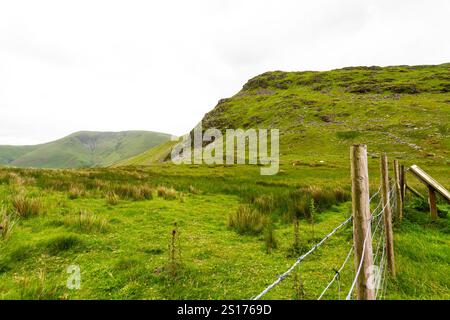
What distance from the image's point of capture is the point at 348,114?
68.8 metres

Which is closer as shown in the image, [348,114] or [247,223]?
[247,223]

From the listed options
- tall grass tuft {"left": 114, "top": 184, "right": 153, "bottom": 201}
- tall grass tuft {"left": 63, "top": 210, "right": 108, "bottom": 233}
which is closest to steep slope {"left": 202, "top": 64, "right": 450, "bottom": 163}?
tall grass tuft {"left": 114, "top": 184, "right": 153, "bottom": 201}

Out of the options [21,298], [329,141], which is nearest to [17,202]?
[21,298]

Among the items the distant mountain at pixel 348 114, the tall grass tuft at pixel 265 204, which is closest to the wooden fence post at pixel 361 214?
the tall grass tuft at pixel 265 204

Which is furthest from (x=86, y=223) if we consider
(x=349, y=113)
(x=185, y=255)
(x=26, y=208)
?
(x=349, y=113)

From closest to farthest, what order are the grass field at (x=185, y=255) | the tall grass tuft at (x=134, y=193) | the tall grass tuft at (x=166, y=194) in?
the grass field at (x=185, y=255), the tall grass tuft at (x=134, y=193), the tall grass tuft at (x=166, y=194)

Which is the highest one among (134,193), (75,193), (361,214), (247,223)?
(361,214)

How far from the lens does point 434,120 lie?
54.0 metres

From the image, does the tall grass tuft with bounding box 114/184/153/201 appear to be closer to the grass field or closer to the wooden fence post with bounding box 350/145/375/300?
the grass field

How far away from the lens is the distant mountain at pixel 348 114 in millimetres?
46562

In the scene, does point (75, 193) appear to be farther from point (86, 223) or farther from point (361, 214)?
point (361, 214)

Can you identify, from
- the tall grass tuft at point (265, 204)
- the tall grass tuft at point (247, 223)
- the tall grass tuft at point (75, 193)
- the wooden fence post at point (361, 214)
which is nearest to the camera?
the wooden fence post at point (361, 214)

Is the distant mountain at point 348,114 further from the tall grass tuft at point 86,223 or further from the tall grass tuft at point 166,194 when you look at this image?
the tall grass tuft at point 86,223
